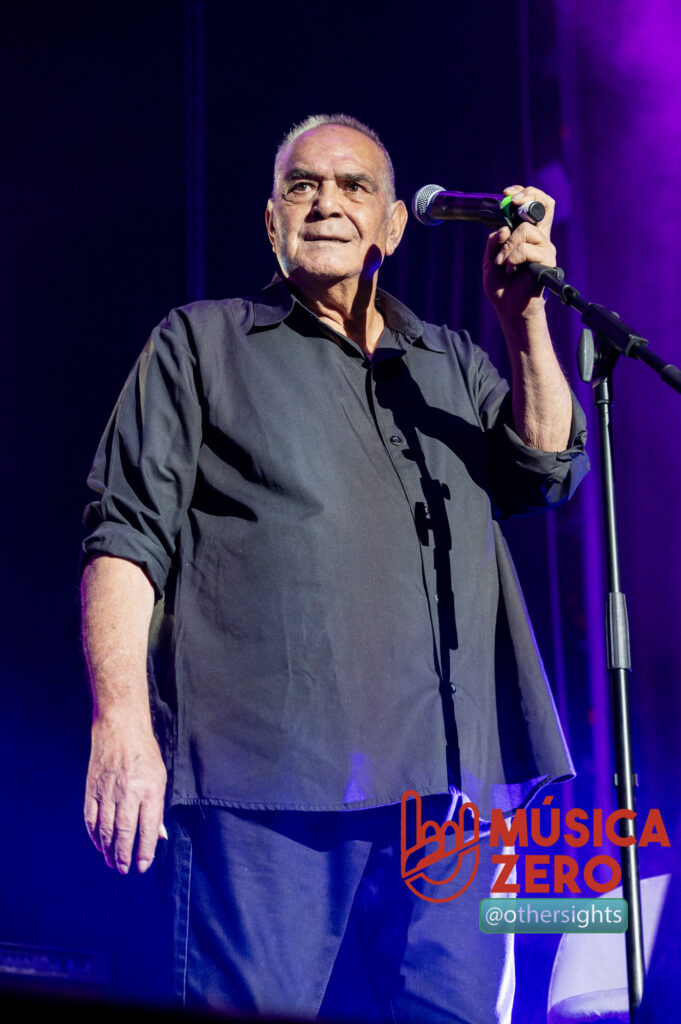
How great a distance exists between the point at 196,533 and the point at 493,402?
624 millimetres

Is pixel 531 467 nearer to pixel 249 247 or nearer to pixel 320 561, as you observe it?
pixel 320 561

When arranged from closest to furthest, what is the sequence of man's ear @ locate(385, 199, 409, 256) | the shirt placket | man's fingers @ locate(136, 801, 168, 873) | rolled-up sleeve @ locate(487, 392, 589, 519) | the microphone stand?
the microphone stand → man's fingers @ locate(136, 801, 168, 873) → the shirt placket → rolled-up sleeve @ locate(487, 392, 589, 519) → man's ear @ locate(385, 199, 409, 256)

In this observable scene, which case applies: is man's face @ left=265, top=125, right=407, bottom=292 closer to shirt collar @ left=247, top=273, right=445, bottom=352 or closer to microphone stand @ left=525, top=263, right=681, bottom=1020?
shirt collar @ left=247, top=273, right=445, bottom=352

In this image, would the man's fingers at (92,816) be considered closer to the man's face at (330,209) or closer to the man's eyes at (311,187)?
the man's face at (330,209)

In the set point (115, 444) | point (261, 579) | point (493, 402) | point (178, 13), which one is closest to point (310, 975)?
point (261, 579)

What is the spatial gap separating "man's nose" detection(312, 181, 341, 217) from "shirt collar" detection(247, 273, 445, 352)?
0.14 m

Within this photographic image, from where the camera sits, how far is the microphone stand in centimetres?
128

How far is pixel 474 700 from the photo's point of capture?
1.68 m

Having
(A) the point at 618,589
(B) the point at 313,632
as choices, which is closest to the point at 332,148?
(B) the point at 313,632

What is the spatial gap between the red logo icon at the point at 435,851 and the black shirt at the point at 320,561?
0.15 feet

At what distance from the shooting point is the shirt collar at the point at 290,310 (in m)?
1.86

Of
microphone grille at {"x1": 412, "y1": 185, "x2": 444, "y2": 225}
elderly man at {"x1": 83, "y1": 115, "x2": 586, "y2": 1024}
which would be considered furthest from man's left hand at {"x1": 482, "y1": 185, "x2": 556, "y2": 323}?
microphone grille at {"x1": 412, "y1": 185, "x2": 444, "y2": 225}

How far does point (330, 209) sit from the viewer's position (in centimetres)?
197

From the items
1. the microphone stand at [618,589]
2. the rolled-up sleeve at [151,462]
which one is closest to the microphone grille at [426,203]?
the microphone stand at [618,589]
